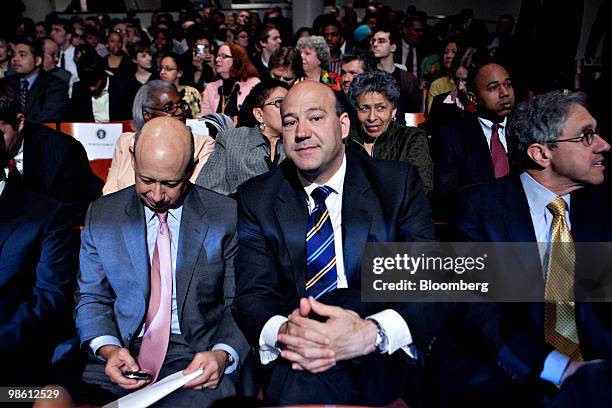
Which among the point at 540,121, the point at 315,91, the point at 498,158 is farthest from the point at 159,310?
the point at 498,158

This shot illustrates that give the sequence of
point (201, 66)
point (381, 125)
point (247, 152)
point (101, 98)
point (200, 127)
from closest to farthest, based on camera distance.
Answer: point (247, 152), point (381, 125), point (200, 127), point (101, 98), point (201, 66)

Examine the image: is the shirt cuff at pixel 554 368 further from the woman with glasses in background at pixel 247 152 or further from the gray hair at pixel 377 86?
the gray hair at pixel 377 86

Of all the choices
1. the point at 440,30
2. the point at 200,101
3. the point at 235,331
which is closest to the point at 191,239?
the point at 235,331

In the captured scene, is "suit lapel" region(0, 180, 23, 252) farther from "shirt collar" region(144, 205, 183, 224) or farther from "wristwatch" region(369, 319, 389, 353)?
"wristwatch" region(369, 319, 389, 353)

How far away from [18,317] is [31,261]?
0.20 meters

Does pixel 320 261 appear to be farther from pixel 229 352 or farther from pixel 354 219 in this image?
pixel 229 352

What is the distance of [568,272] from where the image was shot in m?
2.11

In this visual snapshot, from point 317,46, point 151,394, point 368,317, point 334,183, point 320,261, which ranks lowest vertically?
point 151,394

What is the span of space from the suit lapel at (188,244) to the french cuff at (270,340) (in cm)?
35

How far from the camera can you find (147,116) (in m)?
3.48

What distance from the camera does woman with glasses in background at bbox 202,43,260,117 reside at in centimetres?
557

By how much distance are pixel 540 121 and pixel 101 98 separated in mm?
5247

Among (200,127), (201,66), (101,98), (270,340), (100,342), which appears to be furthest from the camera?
(201,66)

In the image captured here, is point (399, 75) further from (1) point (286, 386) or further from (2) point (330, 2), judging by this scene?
(2) point (330, 2)
